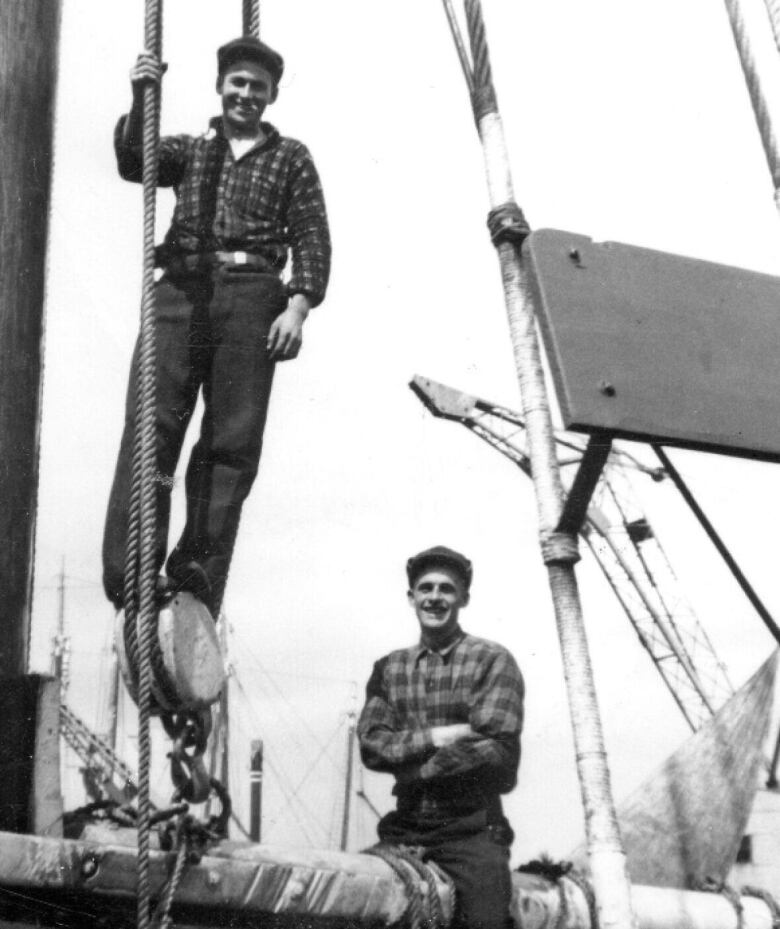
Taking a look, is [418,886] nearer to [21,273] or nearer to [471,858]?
[471,858]

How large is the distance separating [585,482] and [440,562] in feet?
4.61

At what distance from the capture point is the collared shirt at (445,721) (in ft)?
12.6

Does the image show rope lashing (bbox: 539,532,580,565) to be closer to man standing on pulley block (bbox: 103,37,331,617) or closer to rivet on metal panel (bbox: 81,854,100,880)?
man standing on pulley block (bbox: 103,37,331,617)

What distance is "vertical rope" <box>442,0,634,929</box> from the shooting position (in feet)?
9.71

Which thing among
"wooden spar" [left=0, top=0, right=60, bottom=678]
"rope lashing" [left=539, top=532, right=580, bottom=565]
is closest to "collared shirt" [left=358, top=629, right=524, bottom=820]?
"rope lashing" [left=539, top=532, right=580, bottom=565]

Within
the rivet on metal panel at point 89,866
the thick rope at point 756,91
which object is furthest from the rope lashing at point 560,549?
the thick rope at point 756,91

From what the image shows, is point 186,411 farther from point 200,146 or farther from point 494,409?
point 494,409

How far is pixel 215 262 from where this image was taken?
12.6 ft

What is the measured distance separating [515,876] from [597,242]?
1.99 m

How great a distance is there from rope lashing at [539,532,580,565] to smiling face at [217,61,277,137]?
71.0 inches

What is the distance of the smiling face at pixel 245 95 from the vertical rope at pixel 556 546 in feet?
2.36

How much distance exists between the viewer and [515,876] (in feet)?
12.7

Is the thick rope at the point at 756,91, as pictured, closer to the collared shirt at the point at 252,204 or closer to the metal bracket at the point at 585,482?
the collared shirt at the point at 252,204

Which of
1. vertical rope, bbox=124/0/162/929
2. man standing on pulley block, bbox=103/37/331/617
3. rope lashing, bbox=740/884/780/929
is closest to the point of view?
vertical rope, bbox=124/0/162/929
